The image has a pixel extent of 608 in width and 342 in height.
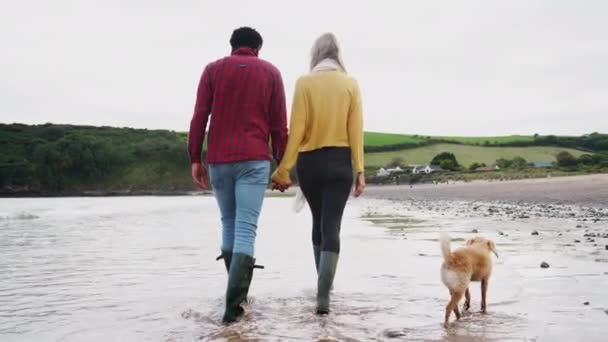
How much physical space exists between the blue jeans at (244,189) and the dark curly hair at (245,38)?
100 cm

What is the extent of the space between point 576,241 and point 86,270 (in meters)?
6.76

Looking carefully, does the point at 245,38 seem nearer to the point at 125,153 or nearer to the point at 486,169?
the point at 486,169

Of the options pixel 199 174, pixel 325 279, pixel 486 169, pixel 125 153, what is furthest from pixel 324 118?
pixel 125 153

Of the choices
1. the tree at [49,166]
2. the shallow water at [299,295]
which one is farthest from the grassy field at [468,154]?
the shallow water at [299,295]

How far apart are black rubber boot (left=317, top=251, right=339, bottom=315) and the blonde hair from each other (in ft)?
5.35

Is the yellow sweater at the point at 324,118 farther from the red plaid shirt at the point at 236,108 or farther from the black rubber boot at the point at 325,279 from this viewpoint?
the black rubber boot at the point at 325,279

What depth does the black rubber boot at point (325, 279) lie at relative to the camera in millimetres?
4230

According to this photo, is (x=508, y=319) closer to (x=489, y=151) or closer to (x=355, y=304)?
(x=355, y=304)

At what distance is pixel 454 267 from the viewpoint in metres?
3.97

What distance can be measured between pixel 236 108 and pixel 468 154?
8243 centimetres

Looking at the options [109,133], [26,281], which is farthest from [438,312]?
[109,133]

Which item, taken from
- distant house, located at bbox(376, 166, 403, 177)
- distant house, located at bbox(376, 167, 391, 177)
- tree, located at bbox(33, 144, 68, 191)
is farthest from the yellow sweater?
tree, located at bbox(33, 144, 68, 191)

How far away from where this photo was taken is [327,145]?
176 inches

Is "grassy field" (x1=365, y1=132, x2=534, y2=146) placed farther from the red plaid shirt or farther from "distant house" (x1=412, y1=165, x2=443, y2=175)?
the red plaid shirt
